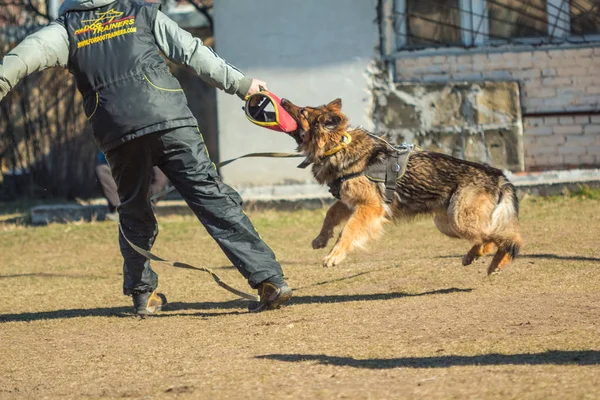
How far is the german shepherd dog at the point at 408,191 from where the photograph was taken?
6387 millimetres

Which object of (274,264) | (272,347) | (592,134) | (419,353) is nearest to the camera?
(419,353)

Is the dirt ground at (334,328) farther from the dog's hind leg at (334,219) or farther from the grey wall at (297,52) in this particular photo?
the grey wall at (297,52)

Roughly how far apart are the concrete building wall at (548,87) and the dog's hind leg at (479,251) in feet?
16.0

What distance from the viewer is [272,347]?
5156 millimetres

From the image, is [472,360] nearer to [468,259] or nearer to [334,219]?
[468,259]

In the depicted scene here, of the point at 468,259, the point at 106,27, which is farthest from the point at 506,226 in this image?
the point at 106,27

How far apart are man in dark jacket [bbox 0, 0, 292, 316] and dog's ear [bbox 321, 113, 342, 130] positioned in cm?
83

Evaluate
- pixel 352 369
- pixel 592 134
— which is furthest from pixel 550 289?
pixel 592 134

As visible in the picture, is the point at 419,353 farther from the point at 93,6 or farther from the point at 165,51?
the point at 93,6

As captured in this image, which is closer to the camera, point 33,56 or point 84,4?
point 33,56

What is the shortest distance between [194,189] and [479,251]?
2.13m

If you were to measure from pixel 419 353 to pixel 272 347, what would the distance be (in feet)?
2.78

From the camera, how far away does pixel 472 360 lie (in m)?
4.54

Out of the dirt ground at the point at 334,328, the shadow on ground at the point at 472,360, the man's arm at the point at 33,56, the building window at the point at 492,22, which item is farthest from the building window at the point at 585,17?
the shadow on ground at the point at 472,360
